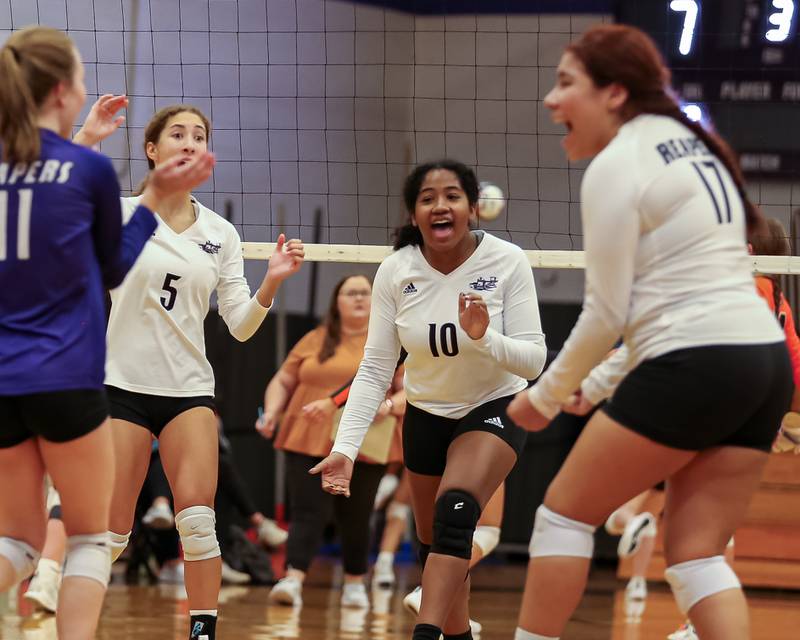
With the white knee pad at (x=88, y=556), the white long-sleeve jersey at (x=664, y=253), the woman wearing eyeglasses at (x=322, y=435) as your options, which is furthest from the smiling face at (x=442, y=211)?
the woman wearing eyeglasses at (x=322, y=435)

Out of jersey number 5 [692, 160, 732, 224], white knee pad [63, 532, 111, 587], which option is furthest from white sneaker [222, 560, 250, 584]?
jersey number 5 [692, 160, 732, 224]

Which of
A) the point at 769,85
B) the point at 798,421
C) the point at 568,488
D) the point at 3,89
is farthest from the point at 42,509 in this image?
the point at 769,85

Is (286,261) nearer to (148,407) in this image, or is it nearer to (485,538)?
(148,407)

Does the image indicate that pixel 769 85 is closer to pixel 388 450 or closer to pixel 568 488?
pixel 388 450

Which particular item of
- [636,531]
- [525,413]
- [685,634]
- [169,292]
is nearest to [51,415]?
[525,413]

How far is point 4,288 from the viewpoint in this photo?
8.98ft

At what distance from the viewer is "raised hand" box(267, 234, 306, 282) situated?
3.96 metres

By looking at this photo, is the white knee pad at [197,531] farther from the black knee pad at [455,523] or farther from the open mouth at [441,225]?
the open mouth at [441,225]

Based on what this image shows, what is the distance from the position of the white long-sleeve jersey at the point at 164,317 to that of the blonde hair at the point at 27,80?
1.13 meters

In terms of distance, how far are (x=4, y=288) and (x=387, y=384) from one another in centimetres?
167

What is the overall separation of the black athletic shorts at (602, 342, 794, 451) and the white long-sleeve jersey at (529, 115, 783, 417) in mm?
32

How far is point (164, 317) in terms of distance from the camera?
12.9 feet

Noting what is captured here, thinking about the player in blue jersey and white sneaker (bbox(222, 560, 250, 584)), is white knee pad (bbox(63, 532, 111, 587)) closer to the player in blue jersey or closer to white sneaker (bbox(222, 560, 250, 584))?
the player in blue jersey

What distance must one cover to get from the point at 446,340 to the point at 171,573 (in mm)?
4301
